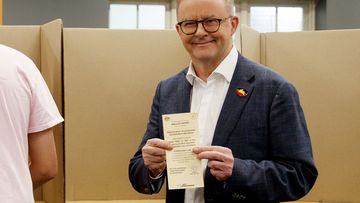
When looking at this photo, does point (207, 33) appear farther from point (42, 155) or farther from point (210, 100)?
point (42, 155)

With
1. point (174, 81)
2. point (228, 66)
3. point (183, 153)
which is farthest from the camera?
point (174, 81)

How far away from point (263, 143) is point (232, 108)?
0.11 m

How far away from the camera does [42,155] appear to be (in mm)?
1020

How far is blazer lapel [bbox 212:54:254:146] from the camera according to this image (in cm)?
107

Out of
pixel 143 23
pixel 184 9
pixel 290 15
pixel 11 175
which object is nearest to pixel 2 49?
pixel 11 175

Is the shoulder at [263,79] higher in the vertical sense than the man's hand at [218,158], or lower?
higher

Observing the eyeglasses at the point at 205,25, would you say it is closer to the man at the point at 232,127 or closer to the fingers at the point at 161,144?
the man at the point at 232,127

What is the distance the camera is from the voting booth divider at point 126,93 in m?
1.53

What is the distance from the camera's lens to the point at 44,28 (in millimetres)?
1561

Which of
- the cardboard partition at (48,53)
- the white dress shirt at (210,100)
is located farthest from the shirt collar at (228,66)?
the cardboard partition at (48,53)

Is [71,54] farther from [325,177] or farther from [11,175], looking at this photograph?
[325,177]

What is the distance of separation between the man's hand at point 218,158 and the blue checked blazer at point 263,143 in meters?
0.02

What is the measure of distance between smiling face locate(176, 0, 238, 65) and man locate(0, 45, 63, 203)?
387mm

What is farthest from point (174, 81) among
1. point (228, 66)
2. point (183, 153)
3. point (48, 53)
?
point (48, 53)
